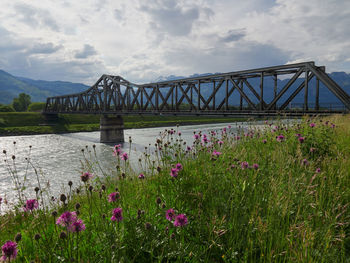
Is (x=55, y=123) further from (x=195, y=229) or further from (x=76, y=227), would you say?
(x=76, y=227)

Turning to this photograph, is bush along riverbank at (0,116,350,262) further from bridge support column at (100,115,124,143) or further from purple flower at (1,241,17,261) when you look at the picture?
bridge support column at (100,115,124,143)

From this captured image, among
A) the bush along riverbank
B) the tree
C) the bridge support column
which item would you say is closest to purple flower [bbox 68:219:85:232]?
the bush along riverbank

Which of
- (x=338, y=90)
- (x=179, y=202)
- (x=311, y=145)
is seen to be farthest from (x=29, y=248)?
(x=338, y=90)

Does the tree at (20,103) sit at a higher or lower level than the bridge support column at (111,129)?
higher

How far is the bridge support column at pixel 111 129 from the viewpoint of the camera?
49.8 m

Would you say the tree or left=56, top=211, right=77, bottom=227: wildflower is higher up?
the tree

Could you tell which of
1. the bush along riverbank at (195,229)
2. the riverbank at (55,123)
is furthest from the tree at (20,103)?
the bush along riverbank at (195,229)

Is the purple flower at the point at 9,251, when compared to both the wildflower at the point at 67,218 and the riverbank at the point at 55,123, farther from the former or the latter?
the riverbank at the point at 55,123

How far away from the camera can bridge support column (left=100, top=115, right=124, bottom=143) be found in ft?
163

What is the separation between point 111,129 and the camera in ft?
168

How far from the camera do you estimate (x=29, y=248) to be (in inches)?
135

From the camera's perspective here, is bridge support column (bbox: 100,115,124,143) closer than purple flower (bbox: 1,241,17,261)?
No

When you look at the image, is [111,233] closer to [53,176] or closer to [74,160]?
[53,176]

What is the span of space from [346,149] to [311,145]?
1.27 meters
